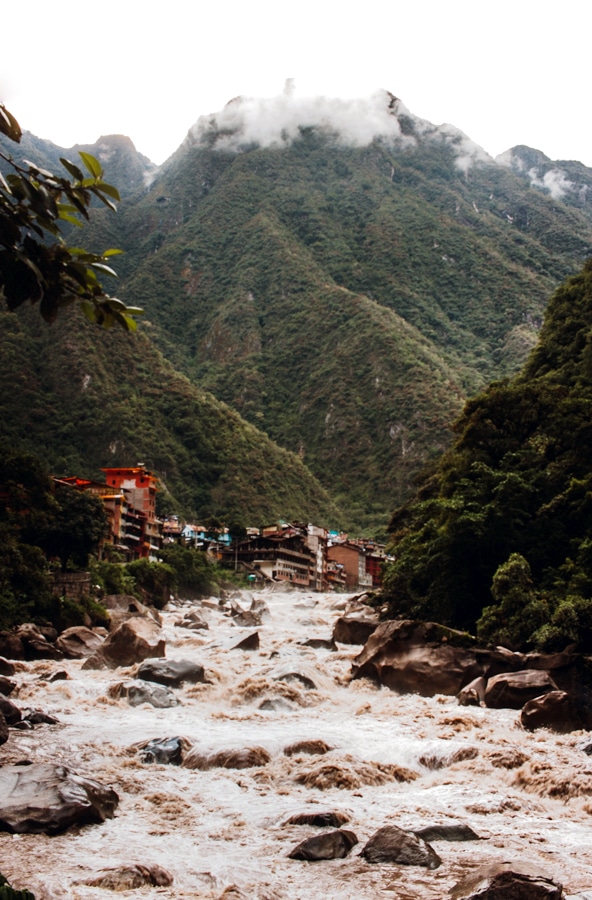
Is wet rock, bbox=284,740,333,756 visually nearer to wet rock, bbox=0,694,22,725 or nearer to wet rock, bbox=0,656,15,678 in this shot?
wet rock, bbox=0,694,22,725

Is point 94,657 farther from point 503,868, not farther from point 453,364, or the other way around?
point 453,364

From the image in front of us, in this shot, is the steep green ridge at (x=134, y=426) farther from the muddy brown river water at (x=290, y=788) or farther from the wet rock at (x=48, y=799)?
the wet rock at (x=48, y=799)

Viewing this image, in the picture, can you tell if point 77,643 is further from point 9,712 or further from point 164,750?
point 164,750

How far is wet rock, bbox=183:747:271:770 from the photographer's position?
494 inches

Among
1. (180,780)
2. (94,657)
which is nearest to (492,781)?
(180,780)

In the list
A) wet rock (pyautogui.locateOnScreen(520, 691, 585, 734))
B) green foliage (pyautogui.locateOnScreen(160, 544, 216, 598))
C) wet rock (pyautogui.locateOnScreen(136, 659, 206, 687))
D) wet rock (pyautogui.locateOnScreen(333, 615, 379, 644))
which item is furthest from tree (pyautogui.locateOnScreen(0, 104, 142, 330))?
green foliage (pyautogui.locateOnScreen(160, 544, 216, 598))

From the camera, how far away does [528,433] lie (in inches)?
1246

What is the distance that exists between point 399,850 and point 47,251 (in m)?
7.55

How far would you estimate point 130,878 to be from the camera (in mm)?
7371

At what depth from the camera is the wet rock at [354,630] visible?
3300 centimetres

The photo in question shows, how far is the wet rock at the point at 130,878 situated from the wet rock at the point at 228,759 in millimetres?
4983

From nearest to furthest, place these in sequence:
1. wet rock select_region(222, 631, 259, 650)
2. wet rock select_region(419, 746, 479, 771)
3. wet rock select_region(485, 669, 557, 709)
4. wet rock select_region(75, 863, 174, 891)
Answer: wet rock select_region(75, 863, 174, 891) < wet rock select_region(419, 746, 479, 771) < wet rock select_region(485, 669, 557, 709) < wet rock select_region(222, 631, 259, 650)

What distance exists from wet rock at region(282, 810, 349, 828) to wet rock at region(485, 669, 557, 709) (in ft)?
30.7

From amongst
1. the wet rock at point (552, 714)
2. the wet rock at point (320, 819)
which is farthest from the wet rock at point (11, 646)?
the wet rock at point (320, 819)
